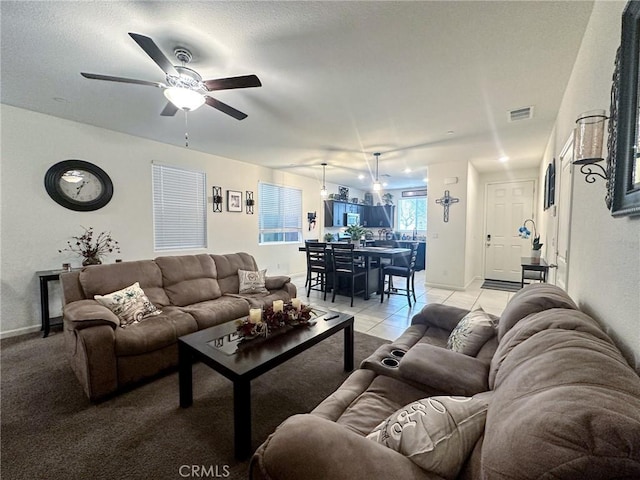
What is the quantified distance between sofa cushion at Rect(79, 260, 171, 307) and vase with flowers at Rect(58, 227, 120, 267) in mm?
1078

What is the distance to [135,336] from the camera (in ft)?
7.14

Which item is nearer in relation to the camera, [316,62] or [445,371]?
[445,371]

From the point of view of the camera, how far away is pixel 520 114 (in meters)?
3.16

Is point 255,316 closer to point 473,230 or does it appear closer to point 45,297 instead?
point 45,297

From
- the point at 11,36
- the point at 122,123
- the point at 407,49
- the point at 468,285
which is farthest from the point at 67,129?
the point at 468,285

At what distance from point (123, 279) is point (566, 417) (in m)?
3.35

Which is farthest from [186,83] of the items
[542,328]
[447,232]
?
[447,232]

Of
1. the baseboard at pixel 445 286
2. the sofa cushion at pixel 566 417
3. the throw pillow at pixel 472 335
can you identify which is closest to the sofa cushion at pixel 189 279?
the throw pillow at pixel 472 335

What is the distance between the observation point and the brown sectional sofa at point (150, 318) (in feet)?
6.62

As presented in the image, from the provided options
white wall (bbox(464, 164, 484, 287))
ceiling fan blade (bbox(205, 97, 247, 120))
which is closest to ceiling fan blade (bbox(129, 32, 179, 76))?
ceiling fan blade (bbox(205, 97, 247, 120))

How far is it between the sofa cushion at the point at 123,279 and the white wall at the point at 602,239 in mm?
3465

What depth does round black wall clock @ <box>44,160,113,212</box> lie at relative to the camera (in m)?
3.43

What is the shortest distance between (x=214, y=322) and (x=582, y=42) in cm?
379

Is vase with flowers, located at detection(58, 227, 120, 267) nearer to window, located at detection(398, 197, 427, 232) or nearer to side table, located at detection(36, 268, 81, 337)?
side table, located at detection(36, 268, 81, 337)
